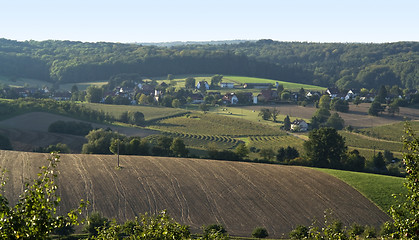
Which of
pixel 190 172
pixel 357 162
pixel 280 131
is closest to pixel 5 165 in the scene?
pixel 190 172

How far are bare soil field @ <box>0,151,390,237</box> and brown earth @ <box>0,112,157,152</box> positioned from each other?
2049 centimetres

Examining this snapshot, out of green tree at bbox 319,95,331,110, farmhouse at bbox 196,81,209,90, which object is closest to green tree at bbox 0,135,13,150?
green tree at bbox 319,95,331,110

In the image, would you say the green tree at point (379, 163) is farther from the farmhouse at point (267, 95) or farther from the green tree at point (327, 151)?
the farmhouse at point (267, 95)

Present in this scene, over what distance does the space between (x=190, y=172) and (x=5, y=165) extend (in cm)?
1937

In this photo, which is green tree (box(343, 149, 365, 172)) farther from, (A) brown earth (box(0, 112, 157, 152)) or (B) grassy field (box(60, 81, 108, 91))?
(B) grassy field (box(60, 81, 108, 91))

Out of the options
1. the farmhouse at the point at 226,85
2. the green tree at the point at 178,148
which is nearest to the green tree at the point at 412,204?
the green tree at the point at 178,148

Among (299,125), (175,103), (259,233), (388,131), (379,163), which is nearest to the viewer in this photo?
(259,233)

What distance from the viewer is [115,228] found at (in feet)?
58.5

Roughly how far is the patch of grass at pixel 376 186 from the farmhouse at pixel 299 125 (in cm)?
4715

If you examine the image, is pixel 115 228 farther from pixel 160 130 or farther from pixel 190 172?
pixel 160 130

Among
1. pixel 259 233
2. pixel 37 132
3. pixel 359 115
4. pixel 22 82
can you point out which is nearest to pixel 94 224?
pixel 259 233

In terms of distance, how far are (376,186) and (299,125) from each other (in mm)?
52919

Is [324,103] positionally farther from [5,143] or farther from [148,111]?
[5,143]

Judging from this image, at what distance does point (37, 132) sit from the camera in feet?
269
